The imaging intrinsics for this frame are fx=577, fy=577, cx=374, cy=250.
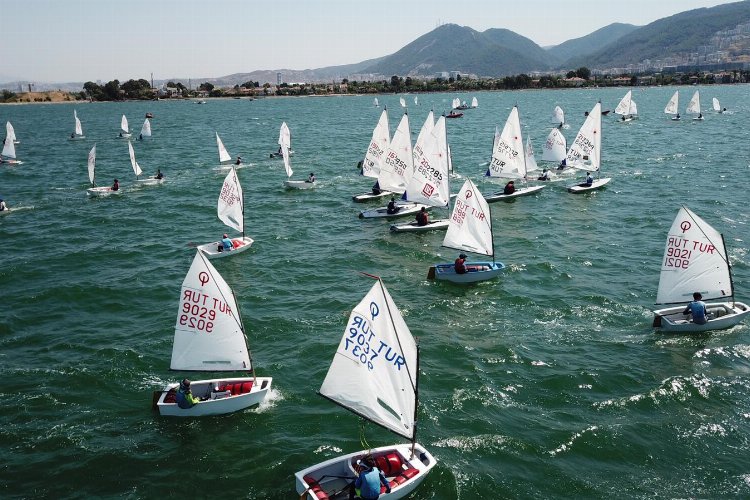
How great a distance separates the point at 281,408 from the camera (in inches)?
953

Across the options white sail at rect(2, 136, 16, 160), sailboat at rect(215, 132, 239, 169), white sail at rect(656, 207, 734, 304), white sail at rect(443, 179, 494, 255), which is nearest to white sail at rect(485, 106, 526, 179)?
white sail at rect(443, 179, 494, 255)

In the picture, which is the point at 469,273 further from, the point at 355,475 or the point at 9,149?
the point at 9,149

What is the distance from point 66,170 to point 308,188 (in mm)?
36874

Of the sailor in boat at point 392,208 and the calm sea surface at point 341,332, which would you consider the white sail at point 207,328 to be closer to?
the calm sea surface at point 341,332

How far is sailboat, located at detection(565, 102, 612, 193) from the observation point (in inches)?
2361

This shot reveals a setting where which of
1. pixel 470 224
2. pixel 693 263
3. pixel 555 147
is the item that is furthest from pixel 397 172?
pixel 693 263

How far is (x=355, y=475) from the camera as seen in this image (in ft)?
61.7

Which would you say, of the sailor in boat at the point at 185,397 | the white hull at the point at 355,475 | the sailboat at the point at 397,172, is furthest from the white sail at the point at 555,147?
the sailor in boat at the point at 185,397

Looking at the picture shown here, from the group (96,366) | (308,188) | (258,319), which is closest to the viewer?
(96,366)

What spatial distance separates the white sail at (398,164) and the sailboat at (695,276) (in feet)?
80.4

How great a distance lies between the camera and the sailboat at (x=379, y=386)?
18.9m

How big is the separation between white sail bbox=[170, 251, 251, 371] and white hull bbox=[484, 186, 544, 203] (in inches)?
1464

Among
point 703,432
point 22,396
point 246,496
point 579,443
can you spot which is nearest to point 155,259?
point 22,396

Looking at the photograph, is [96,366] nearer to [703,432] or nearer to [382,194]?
[703,432]
